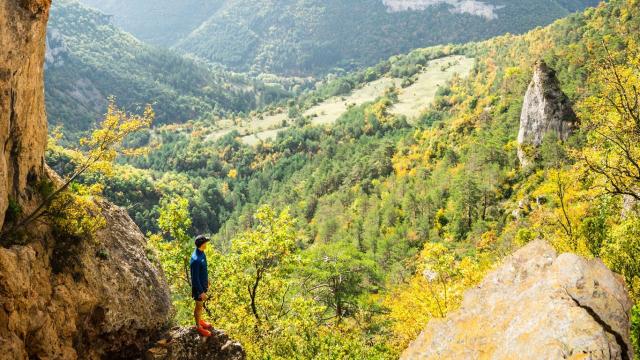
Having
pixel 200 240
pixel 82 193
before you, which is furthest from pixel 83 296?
pixel 200 240

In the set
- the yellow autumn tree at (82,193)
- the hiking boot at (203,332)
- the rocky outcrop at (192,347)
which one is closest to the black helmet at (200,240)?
the hiking boot at (203,332)

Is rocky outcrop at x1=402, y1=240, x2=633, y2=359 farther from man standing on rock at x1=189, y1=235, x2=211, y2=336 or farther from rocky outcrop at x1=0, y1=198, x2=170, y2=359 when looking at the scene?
rocky outcrop at x1=0, y1=198, x2=170, y2=359

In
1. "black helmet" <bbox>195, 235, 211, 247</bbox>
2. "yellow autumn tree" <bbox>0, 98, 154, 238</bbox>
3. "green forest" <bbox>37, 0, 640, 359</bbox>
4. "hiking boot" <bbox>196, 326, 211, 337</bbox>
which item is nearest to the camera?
"yellow autumn tree" <bbox>0, 98, 154, 238</bbox>

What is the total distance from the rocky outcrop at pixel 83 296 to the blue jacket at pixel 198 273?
233 cm

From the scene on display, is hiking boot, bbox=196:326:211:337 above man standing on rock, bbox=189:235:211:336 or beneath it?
beneath

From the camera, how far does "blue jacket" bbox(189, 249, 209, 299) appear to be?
1942 cm

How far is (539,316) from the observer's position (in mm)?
13211

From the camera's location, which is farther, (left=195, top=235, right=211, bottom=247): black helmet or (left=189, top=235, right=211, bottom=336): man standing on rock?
(left=195, top=235, right=211, bottom=247): black helmet

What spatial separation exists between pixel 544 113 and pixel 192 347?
10552cm

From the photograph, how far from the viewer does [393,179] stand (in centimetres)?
17338

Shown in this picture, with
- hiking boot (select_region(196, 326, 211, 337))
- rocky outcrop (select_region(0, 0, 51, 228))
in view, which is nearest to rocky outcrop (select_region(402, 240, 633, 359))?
hiking boot (select_region(196, 326, 211, 337))

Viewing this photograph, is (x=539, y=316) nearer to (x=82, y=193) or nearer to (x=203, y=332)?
(x=203, y=332)

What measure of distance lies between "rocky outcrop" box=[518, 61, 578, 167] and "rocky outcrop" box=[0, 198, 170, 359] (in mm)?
103503

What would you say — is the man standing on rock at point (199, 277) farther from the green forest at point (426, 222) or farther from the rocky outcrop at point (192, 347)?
the green forest at point (426, 222)
